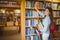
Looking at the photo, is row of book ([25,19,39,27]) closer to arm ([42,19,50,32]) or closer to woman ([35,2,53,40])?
woman ([35,2,53,40])

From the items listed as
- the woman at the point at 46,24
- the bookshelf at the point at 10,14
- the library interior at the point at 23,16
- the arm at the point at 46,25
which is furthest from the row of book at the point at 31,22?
the arm at the point at 46,25

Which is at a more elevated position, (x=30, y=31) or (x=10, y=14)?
(x=10, y=14)

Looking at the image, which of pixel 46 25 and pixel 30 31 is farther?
pixel 30 31

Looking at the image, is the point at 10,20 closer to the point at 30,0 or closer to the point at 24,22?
the point at 24,22

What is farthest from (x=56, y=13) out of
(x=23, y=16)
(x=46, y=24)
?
(x=23, y=16)

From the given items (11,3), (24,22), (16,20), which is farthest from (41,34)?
(11,3)

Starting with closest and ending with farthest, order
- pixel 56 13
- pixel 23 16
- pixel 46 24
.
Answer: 1. pixel 46 24
2. pixel 23 16
3. pixel 56 13

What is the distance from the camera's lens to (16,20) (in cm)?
525

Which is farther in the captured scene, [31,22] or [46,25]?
[31,22]

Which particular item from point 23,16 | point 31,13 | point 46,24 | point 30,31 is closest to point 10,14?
point 23,16

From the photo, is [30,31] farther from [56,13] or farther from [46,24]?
[56,13]

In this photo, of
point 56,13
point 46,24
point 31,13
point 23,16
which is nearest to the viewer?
point 46,24

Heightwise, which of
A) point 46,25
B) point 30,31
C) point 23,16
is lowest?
point 30,31

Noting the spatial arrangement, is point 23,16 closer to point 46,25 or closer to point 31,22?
point 31,22
